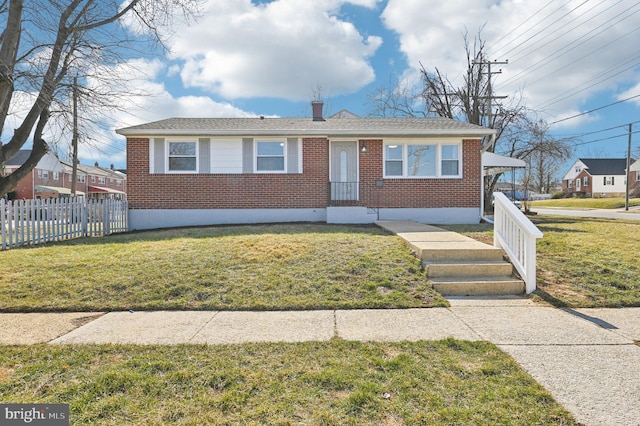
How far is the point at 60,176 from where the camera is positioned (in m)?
47.6

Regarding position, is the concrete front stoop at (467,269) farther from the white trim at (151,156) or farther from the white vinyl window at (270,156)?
the white trim at (151,156)

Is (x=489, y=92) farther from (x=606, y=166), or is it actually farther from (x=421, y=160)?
(x=606, y=166)

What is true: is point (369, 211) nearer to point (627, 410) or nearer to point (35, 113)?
point (35, 113)

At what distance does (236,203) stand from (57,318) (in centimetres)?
811

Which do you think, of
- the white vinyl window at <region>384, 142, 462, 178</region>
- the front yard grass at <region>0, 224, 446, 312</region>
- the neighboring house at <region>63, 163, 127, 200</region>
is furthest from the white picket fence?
the neighboring house at <region>63, 163, 127, 200</region>

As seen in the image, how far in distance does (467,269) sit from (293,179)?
7717mm

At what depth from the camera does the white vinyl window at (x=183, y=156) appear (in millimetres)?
12484

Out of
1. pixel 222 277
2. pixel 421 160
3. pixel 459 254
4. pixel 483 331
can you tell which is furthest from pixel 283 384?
pixel 421 160

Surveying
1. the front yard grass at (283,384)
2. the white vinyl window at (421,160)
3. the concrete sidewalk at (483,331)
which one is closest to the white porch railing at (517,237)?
the concrete sidewalk at (483,331)

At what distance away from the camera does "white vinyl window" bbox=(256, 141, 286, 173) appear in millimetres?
12562

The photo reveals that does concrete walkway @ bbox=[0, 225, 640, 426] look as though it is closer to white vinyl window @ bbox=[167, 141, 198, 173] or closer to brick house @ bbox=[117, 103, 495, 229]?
brick house @ bbox=[117, 103, 495, 229]

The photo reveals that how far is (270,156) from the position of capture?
1259 centimetres

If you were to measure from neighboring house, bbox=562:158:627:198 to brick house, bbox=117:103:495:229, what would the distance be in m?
54.9

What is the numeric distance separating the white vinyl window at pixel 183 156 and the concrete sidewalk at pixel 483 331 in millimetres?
8350
